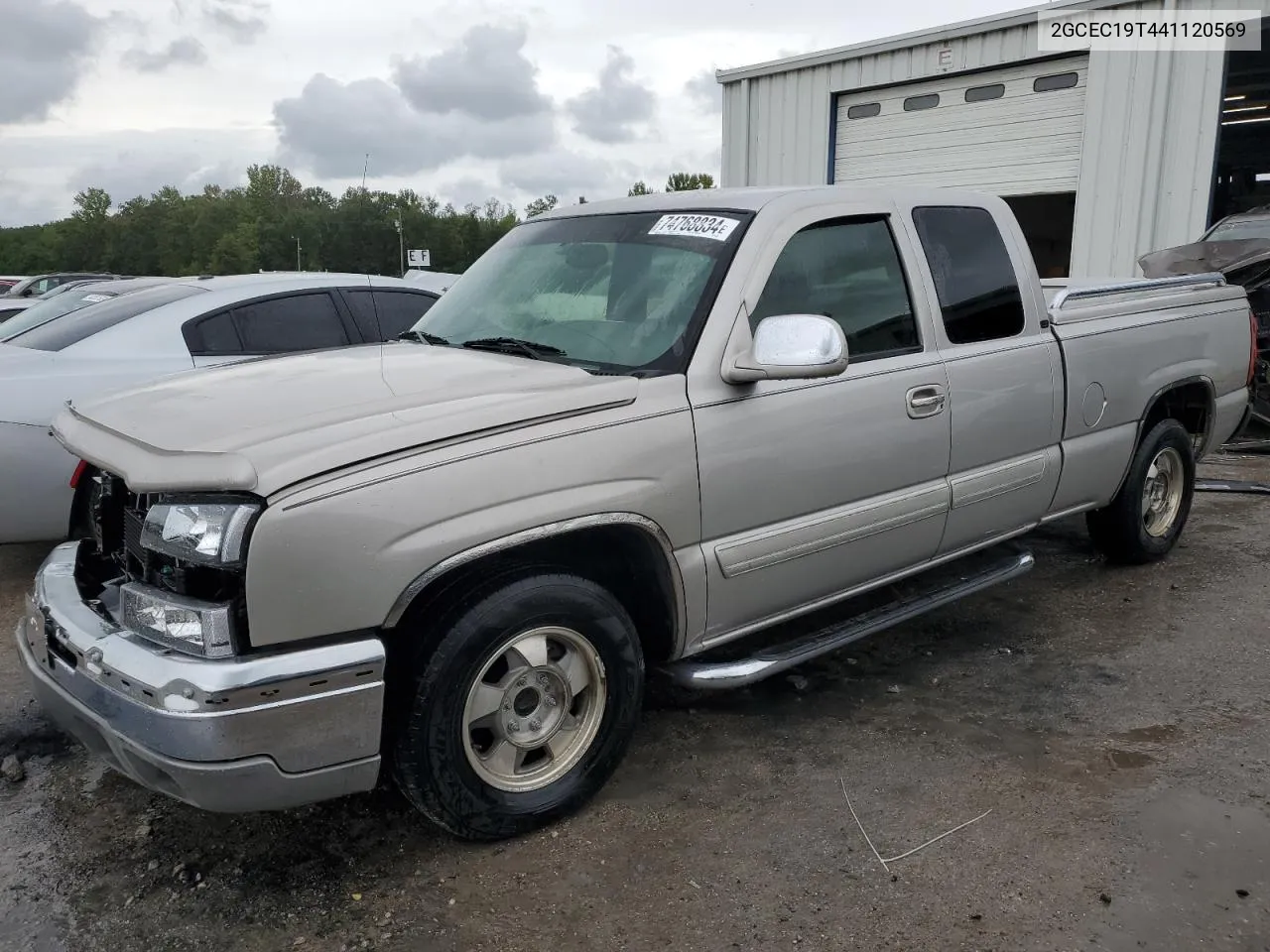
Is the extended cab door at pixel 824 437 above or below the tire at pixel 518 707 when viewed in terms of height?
above

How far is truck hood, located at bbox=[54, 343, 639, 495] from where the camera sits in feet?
7.86

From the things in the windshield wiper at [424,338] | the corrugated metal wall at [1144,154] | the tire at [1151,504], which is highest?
the corrugated metal wall at [1144,154]

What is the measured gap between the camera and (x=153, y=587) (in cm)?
255

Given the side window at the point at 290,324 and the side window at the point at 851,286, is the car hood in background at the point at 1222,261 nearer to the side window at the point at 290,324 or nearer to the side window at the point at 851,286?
the side window at the point at 851,286

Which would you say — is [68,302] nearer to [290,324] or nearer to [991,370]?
[290,324]

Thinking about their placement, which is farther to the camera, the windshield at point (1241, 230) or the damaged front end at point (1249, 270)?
the windshield at point (1241, 230)

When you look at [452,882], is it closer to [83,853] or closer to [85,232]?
[83,853]

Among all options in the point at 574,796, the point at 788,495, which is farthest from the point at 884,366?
the point at 574,796

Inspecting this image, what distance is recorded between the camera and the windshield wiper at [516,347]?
333 cm

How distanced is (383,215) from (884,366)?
7380 centimetres

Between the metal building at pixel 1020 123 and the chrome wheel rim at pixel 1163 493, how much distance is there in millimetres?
6311

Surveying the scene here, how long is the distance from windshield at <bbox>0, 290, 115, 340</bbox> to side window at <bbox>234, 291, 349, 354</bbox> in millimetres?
1178

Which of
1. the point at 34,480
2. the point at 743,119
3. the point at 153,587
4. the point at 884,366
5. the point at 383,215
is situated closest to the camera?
the point at 153,587

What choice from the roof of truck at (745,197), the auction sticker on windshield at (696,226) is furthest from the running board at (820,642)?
the roof of truck at (745,197)
